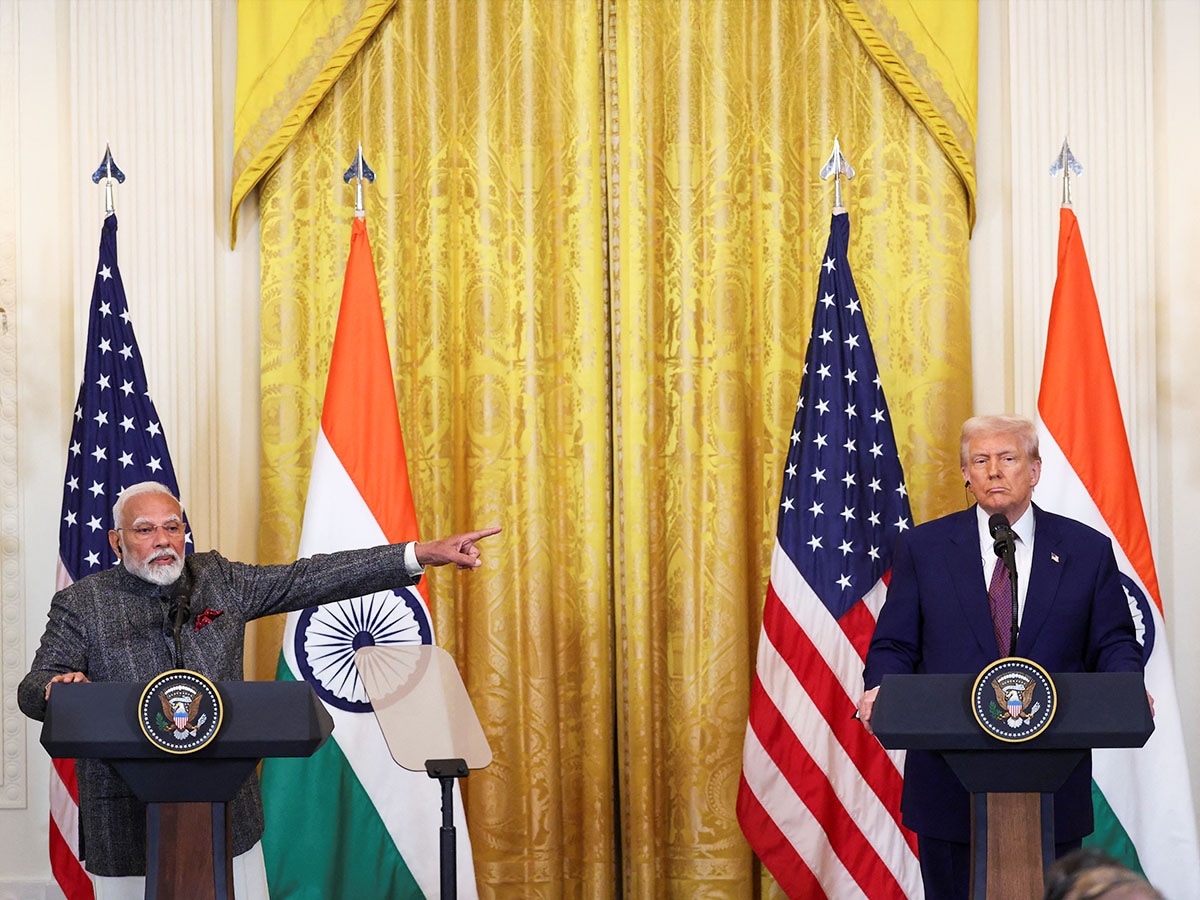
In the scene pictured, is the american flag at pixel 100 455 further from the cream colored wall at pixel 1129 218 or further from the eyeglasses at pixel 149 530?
the cream colored wall at pixel 1129 218

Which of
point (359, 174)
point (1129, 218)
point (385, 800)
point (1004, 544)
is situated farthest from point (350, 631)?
point (1129, 218)

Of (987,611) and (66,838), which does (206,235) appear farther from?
(987,611)

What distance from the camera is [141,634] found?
12.1 ft

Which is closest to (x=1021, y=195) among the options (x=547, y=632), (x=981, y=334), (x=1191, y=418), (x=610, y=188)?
(x=981, y=334)

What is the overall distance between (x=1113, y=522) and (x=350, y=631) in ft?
8.05

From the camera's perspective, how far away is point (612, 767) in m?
5.40

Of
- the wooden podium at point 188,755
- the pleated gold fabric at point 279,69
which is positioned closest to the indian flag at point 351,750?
the pleated gold fabric at point 279,69

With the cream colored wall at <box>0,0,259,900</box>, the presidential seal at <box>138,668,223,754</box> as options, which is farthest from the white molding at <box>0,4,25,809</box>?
the presidential seal at <box>138,668,223,754</box>

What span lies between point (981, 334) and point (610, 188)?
1.48m

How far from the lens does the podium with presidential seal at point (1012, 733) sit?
2951mm

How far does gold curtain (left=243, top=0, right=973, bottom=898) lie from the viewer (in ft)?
17.5

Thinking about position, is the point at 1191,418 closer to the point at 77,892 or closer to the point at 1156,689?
the point at 1156,689

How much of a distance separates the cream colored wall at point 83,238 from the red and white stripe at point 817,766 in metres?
2.12

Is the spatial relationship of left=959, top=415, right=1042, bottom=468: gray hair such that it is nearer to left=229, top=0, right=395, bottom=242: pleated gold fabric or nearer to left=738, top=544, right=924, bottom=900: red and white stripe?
left=738, top=544, right=924, bottom=900: red and white stripe
